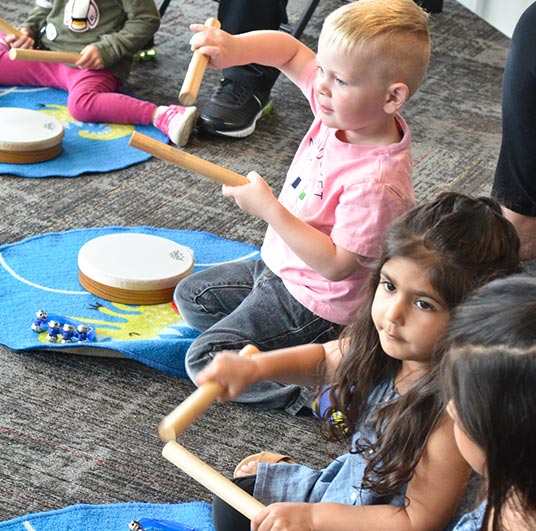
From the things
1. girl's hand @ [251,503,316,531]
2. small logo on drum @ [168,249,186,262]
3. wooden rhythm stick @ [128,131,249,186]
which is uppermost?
wooden rhythm stick @ [128,131,249,186]

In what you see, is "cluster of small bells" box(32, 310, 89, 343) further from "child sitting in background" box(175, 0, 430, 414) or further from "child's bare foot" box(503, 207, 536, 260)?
"child's bare foot" box(503, 207, 536, 260)

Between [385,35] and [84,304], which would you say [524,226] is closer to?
[385,35]

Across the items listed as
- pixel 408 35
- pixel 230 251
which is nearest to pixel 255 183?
pixel 408 35

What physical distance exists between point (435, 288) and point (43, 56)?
1.29 metres

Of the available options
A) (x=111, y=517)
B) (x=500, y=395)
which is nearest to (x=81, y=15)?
(x=111, y=517)

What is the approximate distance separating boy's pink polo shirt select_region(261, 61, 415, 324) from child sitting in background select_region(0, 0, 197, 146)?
2.52 ft

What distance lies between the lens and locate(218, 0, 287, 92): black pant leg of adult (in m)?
2.26

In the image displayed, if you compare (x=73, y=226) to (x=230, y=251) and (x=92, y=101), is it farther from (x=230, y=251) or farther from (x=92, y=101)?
(x=92, y=101)

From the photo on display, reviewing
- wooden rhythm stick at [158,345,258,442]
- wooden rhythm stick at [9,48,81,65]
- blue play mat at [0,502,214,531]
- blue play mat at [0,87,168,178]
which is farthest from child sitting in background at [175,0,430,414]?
wooden rhythm stick at [9,48,81,65]

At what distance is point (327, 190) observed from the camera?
1.36 metres

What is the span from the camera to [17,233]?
1786 mm

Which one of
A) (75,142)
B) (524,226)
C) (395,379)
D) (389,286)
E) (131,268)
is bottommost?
(75,142)

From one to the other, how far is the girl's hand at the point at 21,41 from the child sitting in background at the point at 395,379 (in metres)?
1.38

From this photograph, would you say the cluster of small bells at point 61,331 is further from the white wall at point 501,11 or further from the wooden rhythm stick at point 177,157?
the white wall at point 501,11
